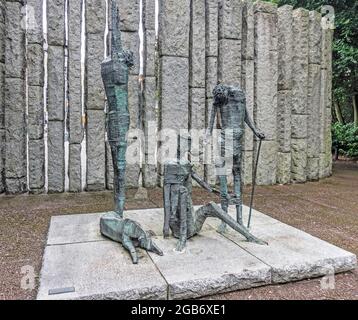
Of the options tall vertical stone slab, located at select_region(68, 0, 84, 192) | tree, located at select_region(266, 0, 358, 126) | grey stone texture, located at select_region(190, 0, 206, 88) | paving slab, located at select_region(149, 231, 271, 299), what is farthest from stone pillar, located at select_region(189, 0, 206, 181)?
tree, located at select_region(266, 0, 358, 126)

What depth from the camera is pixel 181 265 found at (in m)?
2.59

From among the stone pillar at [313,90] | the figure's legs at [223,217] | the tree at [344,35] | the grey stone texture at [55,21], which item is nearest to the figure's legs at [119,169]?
the figure's legs at [223,217]

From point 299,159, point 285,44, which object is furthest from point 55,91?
point 299,159

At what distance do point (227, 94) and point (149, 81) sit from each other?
298cm

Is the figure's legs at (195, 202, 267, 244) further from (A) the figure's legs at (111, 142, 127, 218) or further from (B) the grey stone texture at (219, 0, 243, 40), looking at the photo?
(B) the grey stone texture at (219, 0, 243, 40)

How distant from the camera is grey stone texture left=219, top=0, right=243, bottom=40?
6.24 meters

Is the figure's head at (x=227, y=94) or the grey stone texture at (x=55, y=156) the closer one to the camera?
the figure's head at (x=227, y=94)

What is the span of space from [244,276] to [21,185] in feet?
14.3

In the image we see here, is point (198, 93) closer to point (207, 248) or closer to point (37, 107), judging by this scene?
point (37, 107)

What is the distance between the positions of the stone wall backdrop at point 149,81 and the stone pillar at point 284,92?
0.02 metres

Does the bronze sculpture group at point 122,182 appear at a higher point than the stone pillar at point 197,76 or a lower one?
lower

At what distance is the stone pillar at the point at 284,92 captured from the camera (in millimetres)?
6699

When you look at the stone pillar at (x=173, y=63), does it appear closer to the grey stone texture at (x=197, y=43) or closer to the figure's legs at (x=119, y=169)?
the grey stone texture at (x=197, y=43)
